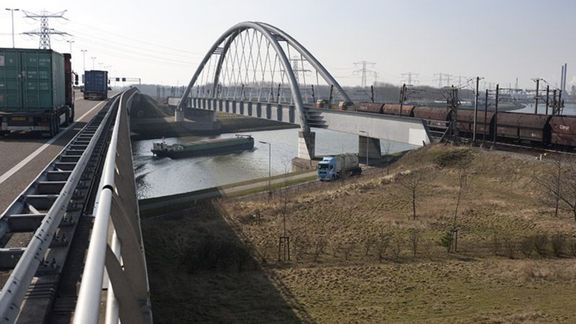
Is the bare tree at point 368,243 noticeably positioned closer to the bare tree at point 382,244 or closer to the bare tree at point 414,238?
the bare tree at point 382,244

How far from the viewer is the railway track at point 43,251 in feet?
16.9

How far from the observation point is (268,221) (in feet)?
90.3

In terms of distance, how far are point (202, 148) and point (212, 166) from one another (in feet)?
35.1

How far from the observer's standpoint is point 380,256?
67.7 ft

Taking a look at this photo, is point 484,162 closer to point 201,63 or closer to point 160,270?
point 160,270

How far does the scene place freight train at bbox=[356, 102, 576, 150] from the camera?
34344mm

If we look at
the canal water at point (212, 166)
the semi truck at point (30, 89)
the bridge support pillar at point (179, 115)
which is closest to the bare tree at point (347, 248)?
the semi truck at point (30, 89)

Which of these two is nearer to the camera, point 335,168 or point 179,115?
point 335,168

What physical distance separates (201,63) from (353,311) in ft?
286

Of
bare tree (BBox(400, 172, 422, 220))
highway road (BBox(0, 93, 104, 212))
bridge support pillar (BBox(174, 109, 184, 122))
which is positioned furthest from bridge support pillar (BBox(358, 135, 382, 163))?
bridge support pillar (BBox(174, 109, 184, 122))

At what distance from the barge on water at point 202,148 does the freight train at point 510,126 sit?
2935 cm

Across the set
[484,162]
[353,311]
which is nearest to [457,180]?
[484,162]

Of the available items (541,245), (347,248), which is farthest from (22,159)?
(541,245)

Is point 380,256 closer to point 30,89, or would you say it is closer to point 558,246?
point 558,246
